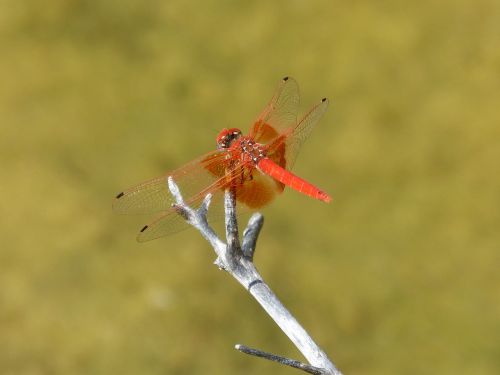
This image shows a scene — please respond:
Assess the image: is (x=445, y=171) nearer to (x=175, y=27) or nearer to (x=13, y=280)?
(x=175, y=27)

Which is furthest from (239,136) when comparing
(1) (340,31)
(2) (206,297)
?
(1) (340,31)

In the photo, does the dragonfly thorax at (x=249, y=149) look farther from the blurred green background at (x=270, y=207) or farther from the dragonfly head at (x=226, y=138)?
the blurred green background at (x=270, y=207)

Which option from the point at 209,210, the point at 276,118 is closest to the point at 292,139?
the point at 276,118

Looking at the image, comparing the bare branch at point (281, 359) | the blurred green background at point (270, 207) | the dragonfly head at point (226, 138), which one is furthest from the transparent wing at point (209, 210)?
the blurred green background at point (270, 207)

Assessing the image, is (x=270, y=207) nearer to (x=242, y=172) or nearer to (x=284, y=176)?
(x=284, y=176)

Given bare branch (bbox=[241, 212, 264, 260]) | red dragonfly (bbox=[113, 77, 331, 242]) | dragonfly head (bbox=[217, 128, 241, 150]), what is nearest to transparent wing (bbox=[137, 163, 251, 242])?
red dragonfly (bbox=[113, 77, 331, 242])

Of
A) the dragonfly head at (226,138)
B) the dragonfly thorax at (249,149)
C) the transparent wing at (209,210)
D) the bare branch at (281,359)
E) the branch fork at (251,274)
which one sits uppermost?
the dragonfly head at (226,138)
